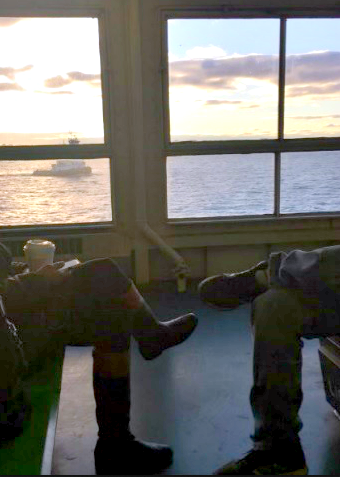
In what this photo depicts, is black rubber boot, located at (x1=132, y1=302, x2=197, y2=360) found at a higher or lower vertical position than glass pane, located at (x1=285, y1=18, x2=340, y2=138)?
lower

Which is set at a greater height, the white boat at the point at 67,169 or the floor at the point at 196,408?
the white boat at the point at 67,169

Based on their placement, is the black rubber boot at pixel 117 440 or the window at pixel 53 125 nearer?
the black rubber boot at pixel 117 440

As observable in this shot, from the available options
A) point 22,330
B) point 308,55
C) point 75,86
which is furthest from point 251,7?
point 22,330

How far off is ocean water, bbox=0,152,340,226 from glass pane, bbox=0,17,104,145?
24cm

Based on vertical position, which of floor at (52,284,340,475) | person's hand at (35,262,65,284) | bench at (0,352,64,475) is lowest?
floor at (52,284,340,475)

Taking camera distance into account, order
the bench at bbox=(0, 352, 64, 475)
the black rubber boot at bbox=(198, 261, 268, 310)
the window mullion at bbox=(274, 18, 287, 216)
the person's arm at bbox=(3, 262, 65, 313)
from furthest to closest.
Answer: the window mullion at bbox=(274, 18, 287, 216) → the black rubber boot at bbox=(198, 261, 268, 310) → the person's arm at bbox=(3, 262, 65, 313) → the bench at bbox=(0, 352, 64, 475)

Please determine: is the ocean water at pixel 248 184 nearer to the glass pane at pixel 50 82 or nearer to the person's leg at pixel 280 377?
the glass pane at pixel 50 82

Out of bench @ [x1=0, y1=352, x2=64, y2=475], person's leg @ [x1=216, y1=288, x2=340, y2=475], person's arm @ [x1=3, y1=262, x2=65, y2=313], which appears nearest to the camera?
bench @ [x1=0, y1=352, x2=64, y2=475]

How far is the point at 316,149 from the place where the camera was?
12.2 ft

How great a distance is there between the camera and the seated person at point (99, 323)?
1487 millimetres

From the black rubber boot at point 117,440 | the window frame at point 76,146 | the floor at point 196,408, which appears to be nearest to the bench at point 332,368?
the floor at point 196,408

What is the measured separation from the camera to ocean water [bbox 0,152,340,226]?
3.62 metres

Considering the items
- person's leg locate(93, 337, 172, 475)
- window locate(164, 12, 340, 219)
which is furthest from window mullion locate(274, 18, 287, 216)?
person's leg locate(93, 337, 172, 475)

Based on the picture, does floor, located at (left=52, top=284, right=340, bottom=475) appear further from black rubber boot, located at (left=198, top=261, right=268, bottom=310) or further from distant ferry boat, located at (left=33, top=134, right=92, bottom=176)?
distant ferry boat, located at (left=33, top=134, right=92, bottom=176)
